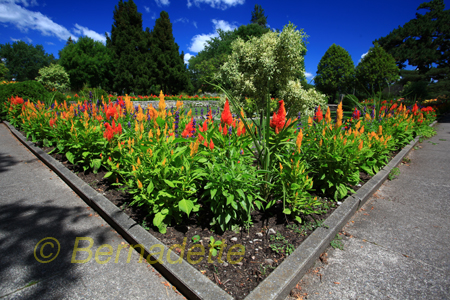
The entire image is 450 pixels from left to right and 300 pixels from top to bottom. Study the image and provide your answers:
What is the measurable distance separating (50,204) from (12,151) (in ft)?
12.4

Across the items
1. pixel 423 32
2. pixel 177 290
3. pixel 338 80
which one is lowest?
pixel 177 290

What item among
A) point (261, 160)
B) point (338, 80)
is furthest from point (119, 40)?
point (261, 160)

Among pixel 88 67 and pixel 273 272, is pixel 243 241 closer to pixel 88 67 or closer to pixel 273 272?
pixel 273 272

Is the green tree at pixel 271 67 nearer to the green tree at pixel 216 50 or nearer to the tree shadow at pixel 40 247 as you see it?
the tree shadow at pixel 40 247

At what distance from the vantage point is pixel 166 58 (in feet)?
90.6

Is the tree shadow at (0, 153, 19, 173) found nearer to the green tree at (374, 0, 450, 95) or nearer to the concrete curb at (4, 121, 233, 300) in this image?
the concrete curb at (4, 121, 233, 300)

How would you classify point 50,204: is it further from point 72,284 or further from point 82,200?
point 72,284

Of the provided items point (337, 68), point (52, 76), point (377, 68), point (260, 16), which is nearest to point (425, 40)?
point (337, 68)

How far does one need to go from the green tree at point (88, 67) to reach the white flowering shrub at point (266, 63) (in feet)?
87.9

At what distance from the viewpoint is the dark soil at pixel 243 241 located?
1.78 m

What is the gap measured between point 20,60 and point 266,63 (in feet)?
321

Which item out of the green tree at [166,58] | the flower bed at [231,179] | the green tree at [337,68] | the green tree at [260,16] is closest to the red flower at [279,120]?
the flower bed at [231,179]

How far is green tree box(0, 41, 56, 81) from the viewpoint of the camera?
235ft

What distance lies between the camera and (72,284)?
177cm
